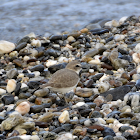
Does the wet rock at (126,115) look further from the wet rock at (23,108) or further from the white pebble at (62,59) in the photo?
the white pebble at (62,59)

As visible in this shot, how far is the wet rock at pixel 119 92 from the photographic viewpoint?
575 cm

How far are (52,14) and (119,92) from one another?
9910mm

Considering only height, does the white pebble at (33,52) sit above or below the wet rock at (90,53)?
above

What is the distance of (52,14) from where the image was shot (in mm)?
14820

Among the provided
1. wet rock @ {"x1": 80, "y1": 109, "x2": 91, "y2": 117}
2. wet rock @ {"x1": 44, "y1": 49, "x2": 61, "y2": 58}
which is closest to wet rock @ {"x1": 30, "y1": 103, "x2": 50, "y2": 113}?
wet rock @ {"x1": 80, "y1": 109, "x2": 91, "y2": 117}

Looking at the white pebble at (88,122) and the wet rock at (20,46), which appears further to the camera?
the wet rock at (20,46)

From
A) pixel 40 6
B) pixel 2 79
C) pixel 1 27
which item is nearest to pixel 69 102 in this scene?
pixel 2 79

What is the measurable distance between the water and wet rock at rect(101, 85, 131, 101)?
639 cm

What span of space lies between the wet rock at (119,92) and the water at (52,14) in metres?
6.39

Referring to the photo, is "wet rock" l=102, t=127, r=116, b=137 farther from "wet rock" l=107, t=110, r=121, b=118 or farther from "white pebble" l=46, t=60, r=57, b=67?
"white pebble" l=46, t=60, r=57, b=67

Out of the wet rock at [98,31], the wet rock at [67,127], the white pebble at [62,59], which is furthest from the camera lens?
the wet rock at [98,31]

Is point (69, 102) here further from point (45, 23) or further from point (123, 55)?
point (45, 23)

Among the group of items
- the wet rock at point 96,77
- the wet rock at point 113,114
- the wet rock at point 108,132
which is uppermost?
the wet rock at point 108,132

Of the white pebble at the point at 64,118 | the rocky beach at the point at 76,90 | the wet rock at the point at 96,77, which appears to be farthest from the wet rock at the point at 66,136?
the wet rock at the point at 96,77
